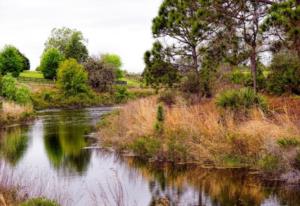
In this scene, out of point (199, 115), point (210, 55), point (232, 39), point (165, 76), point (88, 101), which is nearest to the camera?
point (199, 115)

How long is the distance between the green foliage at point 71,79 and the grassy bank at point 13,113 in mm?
31287

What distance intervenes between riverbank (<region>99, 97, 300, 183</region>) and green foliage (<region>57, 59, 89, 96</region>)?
55803 mm

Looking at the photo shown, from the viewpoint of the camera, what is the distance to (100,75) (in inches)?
3526

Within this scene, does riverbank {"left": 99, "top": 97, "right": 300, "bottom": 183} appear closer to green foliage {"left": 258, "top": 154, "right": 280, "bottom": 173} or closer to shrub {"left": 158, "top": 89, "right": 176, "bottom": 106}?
green foliage {"left": 258, "top": 154, "right": 280, "bottom": 173}

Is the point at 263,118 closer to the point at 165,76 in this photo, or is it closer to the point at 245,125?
the point at 245,125

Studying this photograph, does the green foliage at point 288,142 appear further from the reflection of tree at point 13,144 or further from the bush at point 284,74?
the bush at point 284,74

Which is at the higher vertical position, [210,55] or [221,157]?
[210,55]

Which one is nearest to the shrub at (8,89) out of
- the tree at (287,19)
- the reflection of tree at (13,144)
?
the reflection of tree at (13,144)

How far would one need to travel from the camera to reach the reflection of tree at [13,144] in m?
23.8

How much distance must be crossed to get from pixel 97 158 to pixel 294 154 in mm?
9752

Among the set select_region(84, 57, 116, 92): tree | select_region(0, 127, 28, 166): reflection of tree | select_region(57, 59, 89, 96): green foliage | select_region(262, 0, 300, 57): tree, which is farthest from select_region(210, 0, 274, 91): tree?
select_region(84, 57, 116, 92): tree

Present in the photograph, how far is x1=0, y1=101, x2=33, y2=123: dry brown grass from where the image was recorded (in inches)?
1668

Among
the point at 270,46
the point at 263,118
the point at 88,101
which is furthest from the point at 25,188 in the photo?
the point at 88,101

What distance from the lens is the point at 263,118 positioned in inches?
741
